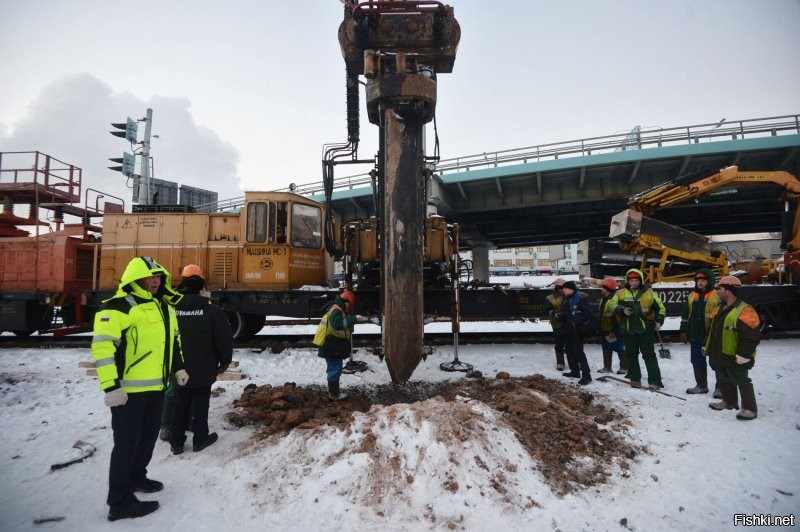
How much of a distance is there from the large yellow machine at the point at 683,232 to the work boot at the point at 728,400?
5.83 m

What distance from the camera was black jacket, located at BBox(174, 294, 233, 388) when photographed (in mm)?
3682

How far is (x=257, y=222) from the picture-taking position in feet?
27.0

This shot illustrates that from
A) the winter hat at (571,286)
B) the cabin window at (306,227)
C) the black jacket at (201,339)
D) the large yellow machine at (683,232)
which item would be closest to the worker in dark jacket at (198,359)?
the black jacket at (201,339)

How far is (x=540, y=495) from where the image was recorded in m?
2.91

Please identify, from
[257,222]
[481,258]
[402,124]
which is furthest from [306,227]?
[481,258]

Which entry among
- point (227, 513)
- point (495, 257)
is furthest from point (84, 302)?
point (495, 257)

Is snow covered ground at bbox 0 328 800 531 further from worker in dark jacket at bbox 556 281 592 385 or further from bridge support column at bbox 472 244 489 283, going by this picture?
bridge support column at bbox 472 244 489 283

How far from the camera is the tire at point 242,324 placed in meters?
8.52

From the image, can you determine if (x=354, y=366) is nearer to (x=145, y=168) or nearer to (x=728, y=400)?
(x=728, y=400)

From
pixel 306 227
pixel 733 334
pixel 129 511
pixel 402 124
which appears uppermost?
A: pixel 402 124

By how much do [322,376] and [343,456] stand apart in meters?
A: 3.23

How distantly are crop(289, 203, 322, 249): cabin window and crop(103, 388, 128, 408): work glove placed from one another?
599cm

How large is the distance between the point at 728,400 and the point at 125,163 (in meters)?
21.9

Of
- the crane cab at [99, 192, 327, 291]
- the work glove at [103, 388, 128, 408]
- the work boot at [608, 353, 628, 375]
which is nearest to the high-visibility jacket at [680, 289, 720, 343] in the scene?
the work boot at [608, 353, 628, 375]
